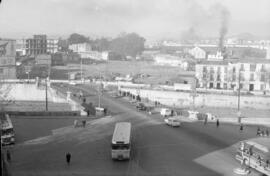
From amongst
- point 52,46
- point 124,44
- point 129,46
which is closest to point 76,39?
point 124,44

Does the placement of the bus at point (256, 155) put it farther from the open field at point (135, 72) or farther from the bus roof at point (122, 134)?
the open field at point (135, 72)

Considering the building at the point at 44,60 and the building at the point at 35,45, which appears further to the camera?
the building at the point at 35,45

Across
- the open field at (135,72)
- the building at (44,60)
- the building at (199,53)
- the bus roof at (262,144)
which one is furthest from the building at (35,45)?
the bus roof at (262,144)

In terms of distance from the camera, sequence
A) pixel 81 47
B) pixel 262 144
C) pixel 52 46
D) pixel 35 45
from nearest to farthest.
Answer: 1. pixel 262 144
2. pixel 35 45
3. pixel 52 46
4. pixel 81 47

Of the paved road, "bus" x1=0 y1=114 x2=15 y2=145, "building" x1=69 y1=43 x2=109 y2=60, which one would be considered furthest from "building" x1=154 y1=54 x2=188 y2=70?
"bus" x1=0 y1=114 x2=15 y2=145

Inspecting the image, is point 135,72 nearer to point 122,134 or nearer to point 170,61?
point 170,61

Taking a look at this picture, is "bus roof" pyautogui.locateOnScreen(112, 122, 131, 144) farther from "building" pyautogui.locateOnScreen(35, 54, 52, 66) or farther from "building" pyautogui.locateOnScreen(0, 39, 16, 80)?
"building" pyautogui.locateOnScreen(35, 54, 52, 66)

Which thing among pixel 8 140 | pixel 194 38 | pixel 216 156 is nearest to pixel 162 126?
pixel 216 156
